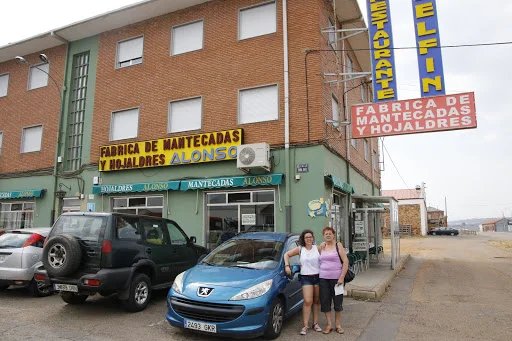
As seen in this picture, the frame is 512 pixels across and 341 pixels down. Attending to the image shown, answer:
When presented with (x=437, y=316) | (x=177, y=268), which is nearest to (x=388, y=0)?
(x=437, y=316)

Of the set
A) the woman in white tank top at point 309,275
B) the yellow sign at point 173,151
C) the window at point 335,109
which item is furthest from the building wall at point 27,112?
the woman in white tank top at point 309,275

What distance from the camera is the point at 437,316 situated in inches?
281

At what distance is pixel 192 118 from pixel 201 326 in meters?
9.11

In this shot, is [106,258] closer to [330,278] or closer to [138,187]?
[330,278]

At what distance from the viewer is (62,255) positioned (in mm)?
6637

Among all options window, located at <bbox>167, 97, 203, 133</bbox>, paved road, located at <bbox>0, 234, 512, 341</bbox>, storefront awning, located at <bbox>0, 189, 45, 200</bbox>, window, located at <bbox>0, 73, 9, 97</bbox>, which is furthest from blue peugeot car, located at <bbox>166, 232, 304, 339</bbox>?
window, located at <bbox>0, 73, 9, 97</bbox>

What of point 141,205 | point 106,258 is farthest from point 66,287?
point 141,205

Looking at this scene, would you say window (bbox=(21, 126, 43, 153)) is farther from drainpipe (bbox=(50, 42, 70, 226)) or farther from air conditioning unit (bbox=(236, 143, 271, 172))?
air conditioning unit (bbox=(236, 143, 271, 172))

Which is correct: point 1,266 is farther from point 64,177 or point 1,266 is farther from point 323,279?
point 64,177

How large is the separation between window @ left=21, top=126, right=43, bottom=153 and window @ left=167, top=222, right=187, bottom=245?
10.7 m

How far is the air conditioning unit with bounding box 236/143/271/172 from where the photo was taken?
11.0 meters

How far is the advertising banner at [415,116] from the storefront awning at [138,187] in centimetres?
625

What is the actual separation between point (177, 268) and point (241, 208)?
394 centimetres

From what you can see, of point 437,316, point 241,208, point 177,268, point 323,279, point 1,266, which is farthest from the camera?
point 241,208
